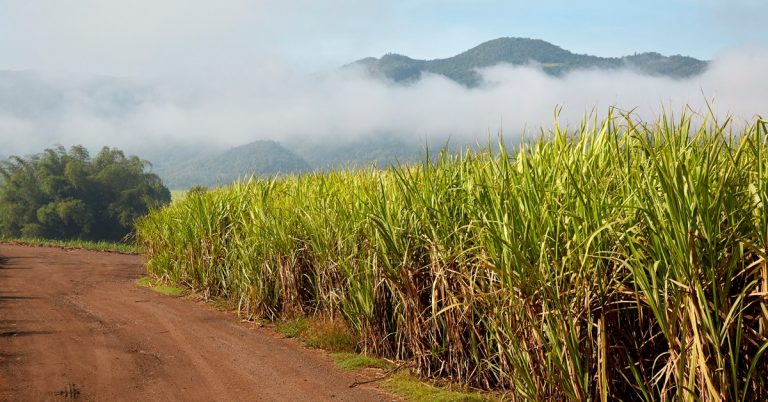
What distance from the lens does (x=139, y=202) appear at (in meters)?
58.8

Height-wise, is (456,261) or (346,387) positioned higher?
(456,261)

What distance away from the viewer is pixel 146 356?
7.08 metres

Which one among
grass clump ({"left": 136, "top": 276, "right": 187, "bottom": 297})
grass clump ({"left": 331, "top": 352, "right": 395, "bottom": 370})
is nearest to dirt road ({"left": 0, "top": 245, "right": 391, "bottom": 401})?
grass clump ({"left": 331, "top": 352, "right": 395, "bottom": 370})

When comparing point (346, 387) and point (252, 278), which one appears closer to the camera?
point (346, 387)

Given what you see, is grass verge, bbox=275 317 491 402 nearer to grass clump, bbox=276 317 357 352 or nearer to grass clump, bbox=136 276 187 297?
grass clump, bbox=276 317 357 352

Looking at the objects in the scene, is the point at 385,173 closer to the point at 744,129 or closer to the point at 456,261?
the point at 456,261

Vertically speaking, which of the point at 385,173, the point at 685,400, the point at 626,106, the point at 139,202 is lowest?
the point at 139,202

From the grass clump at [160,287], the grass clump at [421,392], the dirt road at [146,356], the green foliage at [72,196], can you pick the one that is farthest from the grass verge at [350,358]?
the green foliage at [72,196]

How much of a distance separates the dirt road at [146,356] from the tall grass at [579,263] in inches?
37.0

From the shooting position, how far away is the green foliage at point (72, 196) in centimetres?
5384

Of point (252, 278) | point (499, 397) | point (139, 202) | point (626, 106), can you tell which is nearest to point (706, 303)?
point (626, 106)

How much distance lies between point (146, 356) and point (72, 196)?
180 feet

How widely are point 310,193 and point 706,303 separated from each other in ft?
18.5

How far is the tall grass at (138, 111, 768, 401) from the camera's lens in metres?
3.79
